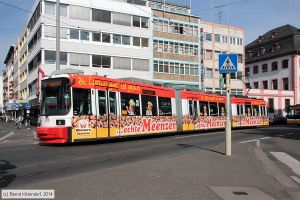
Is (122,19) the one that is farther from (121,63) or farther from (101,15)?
(121,63)

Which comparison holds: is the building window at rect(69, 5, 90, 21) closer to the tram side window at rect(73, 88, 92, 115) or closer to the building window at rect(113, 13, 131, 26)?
the building window at rect(113, 13, 131, 26)

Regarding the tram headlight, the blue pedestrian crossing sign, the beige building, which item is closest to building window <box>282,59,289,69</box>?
the beige building

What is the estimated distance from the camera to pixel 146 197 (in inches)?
258

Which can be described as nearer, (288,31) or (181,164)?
(181,164)

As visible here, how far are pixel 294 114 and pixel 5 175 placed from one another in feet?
154

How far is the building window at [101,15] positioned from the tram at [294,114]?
86.8ft

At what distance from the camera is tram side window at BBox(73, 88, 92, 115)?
16.4 metres

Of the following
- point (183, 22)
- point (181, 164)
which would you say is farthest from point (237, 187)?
point (183, 22)

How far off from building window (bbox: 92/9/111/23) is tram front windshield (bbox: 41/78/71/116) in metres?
31.9

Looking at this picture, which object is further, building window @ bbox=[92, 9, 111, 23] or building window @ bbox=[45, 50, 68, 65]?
building window @ bbox=[92, 9, 111, 23]

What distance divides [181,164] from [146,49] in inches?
1654

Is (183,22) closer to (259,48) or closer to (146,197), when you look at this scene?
(259,48)

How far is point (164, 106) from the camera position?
22.8m

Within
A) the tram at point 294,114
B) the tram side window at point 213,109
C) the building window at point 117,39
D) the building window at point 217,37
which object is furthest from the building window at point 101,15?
the tram at point 294,114
